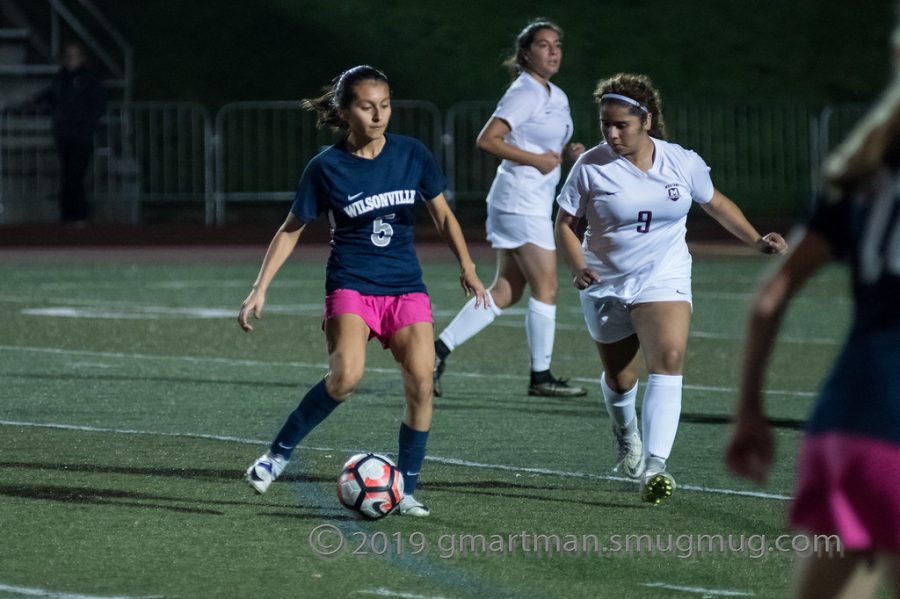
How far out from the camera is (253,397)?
11.1 metres

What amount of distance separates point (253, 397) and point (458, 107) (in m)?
17.2

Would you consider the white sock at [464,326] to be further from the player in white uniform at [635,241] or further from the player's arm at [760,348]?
the player's arm at [760,348]

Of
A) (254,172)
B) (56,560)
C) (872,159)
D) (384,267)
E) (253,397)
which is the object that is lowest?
(254,172)

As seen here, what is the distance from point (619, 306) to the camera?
7848 mm

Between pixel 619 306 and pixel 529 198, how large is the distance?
3782mm

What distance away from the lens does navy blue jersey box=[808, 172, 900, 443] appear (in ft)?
11.8

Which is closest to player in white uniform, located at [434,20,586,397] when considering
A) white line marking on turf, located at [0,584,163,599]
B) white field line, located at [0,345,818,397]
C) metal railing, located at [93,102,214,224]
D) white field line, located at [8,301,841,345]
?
white field line, located at [0,345,818,397]

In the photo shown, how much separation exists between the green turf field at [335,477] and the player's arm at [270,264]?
2.65ft

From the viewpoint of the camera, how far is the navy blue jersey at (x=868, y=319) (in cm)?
360

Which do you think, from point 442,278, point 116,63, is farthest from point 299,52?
point 442,278

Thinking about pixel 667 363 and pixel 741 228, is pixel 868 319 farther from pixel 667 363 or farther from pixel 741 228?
pixel 741 228

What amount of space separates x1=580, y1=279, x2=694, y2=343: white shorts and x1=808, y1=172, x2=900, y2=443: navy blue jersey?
3997 mm

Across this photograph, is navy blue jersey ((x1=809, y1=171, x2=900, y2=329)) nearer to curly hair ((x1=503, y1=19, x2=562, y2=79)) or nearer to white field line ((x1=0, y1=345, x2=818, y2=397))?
curly hair ((x1=503, y1=19, x2=562, y2=79))

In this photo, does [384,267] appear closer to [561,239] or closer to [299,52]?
[561,239]
